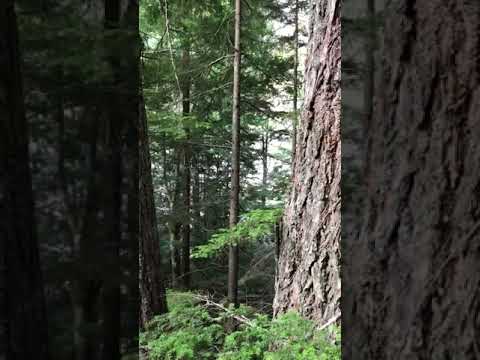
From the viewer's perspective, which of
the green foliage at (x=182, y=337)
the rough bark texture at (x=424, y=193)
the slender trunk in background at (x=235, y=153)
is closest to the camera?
the rough bark texture at (x=424, y=193)

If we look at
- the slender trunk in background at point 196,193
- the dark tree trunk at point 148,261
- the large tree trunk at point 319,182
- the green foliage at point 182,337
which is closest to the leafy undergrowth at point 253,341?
the green foliage at point 182,337

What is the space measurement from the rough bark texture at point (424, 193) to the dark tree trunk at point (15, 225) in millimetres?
810

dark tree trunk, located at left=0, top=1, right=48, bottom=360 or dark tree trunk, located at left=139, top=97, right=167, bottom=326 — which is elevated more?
dark tree trunk, located at left=0, top=1, right=48, bottom=360

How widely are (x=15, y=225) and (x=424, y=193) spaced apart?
2.91 ft

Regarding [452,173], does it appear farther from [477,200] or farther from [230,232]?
[230,232]

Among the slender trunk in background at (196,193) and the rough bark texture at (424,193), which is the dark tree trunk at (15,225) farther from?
the slender trunk in background at (196,193)

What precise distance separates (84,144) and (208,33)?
19.7 feet

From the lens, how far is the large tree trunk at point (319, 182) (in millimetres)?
2611

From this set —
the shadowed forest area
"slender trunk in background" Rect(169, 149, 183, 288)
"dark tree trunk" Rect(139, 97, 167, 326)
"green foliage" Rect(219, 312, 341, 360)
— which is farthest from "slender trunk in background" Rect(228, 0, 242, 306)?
the shadowed forest area

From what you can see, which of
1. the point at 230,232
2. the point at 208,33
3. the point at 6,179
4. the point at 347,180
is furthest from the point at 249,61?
the point at 6,179

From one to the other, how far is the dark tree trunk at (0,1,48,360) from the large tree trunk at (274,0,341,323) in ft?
6.87

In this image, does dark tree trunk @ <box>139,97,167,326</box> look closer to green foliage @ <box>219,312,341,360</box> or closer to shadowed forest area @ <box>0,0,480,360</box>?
green foliage @ <box>219,312,341,360</box>

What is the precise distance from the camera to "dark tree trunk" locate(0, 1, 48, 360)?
2.23ft

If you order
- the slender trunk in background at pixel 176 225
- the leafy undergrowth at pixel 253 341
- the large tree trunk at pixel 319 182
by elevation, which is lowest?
the slender trunk in background at pixel 176 225
